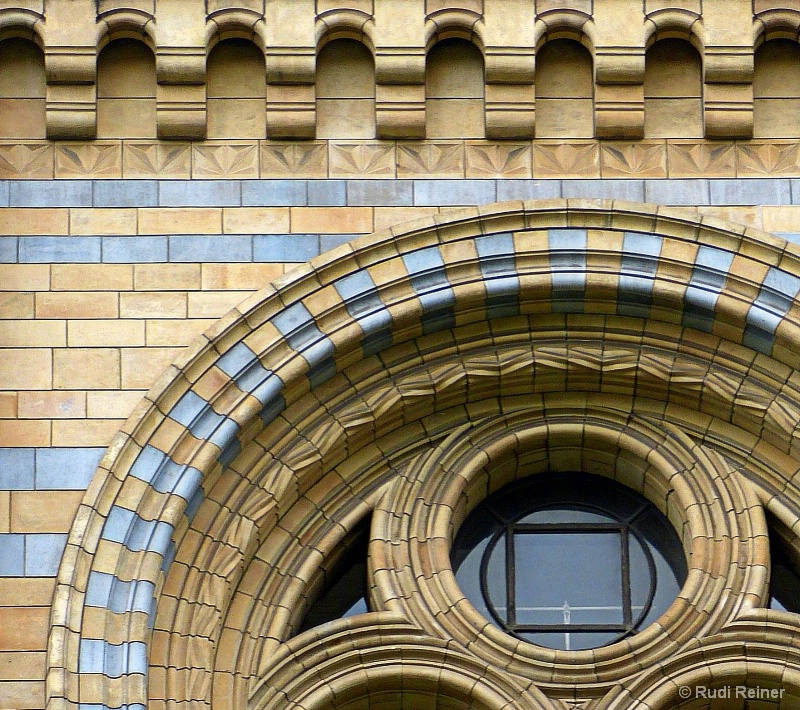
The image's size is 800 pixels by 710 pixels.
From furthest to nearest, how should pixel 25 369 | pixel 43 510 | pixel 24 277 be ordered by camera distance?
pixel 24 277, pixel 25 369, pixel 43 510

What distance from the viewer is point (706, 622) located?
1391 cm

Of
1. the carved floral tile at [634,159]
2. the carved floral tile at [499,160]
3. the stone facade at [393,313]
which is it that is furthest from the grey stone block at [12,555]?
the carved floral tile at [634,159]

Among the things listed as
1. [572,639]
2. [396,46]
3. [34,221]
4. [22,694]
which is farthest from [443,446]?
[22,694]

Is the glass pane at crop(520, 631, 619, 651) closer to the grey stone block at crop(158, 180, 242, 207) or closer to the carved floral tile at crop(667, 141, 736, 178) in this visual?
the carved floral tile at crop(667, 141, 736, 178)

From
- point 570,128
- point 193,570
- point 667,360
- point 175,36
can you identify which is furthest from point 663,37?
point 193,570

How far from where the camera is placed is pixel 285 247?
14.2 meters

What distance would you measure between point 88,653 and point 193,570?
97 cm

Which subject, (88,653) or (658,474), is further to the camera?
(658,474)

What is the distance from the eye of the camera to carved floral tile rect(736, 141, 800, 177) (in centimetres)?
1437

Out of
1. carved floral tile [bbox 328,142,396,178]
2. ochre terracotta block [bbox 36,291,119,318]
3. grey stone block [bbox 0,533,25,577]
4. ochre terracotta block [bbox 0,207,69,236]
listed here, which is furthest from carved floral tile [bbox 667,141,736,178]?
grey stone block [bbox 0,533,25,577]

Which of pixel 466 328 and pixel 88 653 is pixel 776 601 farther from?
pixel 88 653

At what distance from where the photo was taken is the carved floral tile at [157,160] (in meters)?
14.3

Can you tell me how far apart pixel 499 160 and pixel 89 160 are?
2.58 m

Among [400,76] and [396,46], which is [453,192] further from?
[396,46]
